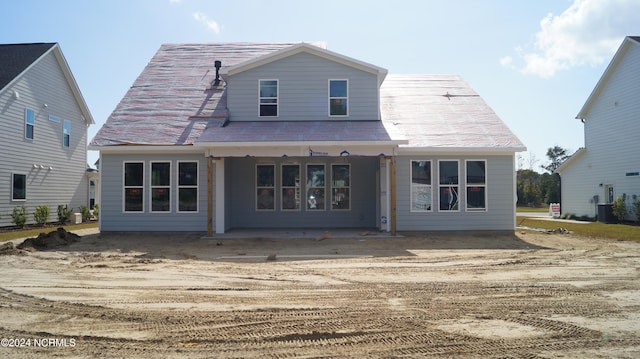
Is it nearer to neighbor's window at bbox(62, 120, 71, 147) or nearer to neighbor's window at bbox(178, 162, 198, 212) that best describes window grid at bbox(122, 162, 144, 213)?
neighbor's window at bbox(178, 162, 198, 212)

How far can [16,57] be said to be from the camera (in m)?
21.3

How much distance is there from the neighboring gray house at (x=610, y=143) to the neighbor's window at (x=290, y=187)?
660 inches

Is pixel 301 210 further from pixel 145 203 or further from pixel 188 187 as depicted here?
pixel 145 203

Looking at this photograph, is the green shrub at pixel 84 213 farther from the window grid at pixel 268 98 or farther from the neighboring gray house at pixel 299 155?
the window grid at pixel 268 98

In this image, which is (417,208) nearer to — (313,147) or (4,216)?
(313,147)

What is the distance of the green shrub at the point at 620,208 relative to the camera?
2172 centimetres


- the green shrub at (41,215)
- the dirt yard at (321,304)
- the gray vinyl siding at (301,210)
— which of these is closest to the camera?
the dirt yard at (321,304)

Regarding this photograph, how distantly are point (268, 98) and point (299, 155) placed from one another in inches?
134

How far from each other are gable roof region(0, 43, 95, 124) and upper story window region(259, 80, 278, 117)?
37.9 feet

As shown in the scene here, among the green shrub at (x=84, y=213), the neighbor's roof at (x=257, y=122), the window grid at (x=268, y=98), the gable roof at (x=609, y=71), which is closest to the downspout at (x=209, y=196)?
the neighbor's roof at (x=257, y=122)

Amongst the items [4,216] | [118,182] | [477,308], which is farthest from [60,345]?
[4,216]

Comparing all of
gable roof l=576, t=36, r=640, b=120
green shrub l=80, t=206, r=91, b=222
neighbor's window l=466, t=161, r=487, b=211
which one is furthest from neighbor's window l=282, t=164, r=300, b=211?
gable roof l=576, t=36, r=640, b=120

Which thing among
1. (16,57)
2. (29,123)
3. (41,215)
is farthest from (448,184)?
(16,57)

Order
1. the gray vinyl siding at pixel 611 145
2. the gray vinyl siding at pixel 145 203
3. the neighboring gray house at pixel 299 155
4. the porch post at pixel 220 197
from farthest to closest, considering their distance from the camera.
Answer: the gray vinyl siding at pixel 611 145
the gray vinyl siding at pixel 145 203
the porch post at pixel 220 197
the neighboring gray house at pixel 299 155
